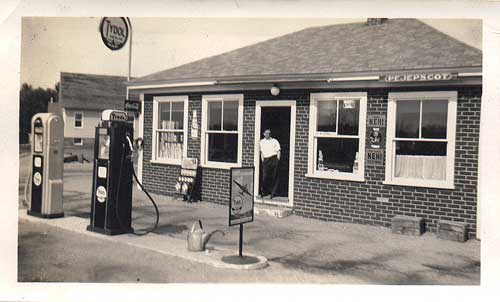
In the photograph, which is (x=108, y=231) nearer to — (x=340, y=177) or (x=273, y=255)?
(x=273, y=255)

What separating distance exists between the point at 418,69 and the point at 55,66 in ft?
18.9

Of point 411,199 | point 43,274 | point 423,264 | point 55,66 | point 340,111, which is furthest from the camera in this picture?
point 340,111

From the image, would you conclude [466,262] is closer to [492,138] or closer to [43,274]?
[492,138]

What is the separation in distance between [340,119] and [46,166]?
5473 millimetres

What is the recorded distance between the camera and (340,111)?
30.2 feet

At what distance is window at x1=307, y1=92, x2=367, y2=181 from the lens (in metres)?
8.99

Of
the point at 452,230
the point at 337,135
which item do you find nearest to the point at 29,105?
the point at 337,135

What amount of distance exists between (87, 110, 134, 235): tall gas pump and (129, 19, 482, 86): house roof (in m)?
3.31

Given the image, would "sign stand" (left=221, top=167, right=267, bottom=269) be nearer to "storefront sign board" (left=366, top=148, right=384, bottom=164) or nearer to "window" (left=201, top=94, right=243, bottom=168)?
"storefront sign board" (left=366, top=148, right=384, bottom=164)

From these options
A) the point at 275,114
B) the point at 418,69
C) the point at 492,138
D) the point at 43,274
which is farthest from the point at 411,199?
the point at 43,274

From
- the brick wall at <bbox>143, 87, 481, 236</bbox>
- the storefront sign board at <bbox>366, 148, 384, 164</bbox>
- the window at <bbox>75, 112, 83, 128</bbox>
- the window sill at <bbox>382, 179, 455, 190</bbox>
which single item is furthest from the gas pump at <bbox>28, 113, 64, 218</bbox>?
the window at <bbox>75, 112, 83, 128</bbox>

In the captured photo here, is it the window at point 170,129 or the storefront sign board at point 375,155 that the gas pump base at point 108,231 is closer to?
the window at point 170,129

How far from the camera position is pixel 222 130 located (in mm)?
10633

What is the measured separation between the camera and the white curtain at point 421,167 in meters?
8.34
